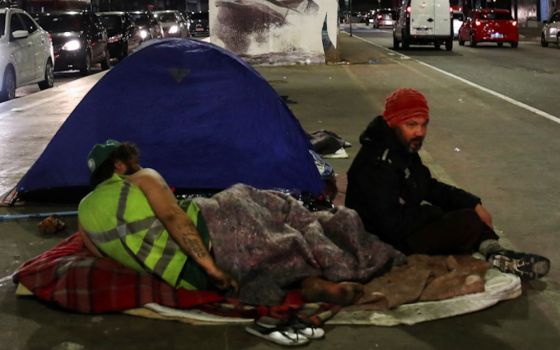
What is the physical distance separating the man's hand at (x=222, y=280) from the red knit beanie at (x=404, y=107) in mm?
1243

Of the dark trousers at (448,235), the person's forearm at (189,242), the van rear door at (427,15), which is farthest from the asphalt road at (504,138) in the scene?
the van rear door at (427,15)

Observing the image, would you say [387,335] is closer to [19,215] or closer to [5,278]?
[5,278]

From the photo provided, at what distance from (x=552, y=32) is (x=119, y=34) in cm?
1538

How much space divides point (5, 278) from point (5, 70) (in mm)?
10495

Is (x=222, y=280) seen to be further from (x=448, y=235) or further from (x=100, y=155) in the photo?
(x=448, y=235)

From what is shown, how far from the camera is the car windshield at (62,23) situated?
2142 centimetres

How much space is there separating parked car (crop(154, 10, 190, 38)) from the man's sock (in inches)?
1158

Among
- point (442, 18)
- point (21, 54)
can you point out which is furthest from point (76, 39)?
point (442, 18)

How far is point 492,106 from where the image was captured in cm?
1294

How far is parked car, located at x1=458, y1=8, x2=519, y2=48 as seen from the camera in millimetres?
30797

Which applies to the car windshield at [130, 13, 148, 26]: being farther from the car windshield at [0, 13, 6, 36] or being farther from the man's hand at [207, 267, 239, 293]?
the man's hand at [207, 267, 239, 293]

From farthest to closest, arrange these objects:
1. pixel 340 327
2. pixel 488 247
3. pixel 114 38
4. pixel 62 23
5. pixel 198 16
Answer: pixel 198 16 < pixel 114 38 < pixel 62 23 < pixel 488 247 < pixel 340 327

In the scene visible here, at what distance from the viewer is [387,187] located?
465 cm

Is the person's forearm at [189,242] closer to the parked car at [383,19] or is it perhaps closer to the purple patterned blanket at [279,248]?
the purple patterned blanket at [279,248]
